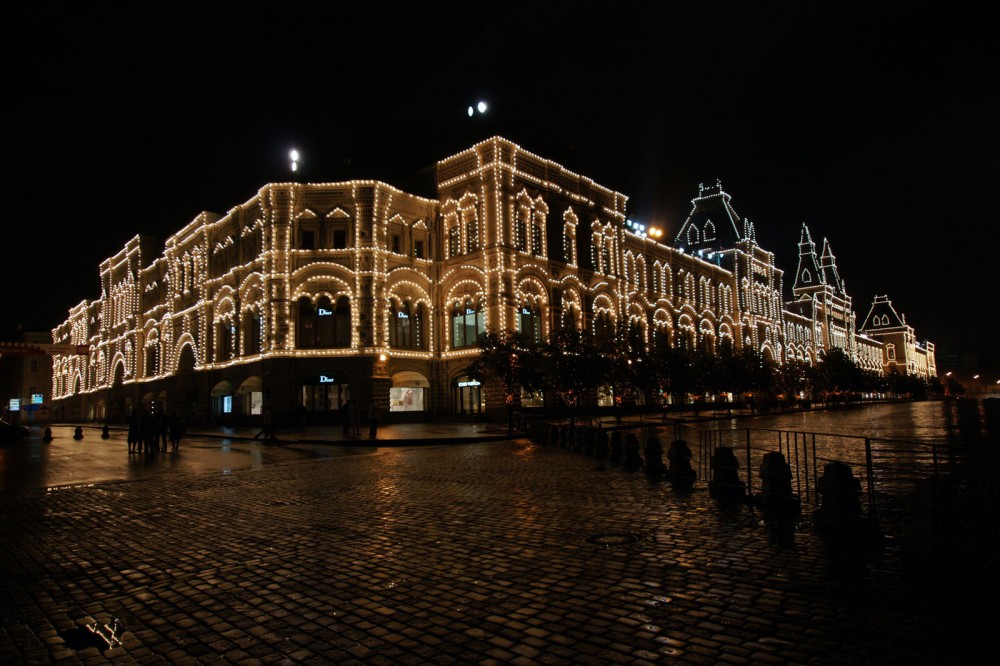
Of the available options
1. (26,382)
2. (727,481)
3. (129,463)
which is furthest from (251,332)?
(26,382)

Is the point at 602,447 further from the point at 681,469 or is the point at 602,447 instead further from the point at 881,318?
the point at 881,318

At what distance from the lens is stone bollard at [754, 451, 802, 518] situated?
8953mm

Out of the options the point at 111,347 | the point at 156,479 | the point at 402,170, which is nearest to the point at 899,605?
the point at 156,479

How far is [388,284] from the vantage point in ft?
140

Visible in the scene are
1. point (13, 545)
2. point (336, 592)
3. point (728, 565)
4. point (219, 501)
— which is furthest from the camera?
point (219, 501)

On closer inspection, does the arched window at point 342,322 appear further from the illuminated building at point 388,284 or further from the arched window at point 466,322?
the arched window at point 466,322

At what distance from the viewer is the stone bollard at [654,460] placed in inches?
528

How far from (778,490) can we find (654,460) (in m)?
4.54

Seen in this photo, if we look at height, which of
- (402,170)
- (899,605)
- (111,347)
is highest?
(402,170)

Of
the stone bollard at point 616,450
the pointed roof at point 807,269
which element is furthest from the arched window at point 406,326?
the pointed roof at point 807,269

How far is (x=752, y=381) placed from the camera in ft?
185

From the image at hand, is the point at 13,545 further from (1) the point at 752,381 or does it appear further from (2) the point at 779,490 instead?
(1) the point at 752,381

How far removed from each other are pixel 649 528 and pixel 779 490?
7.43 ft

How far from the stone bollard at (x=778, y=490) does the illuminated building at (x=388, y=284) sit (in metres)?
32.3
